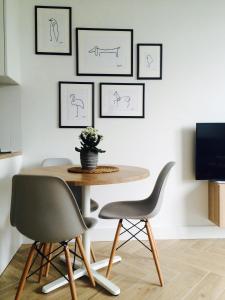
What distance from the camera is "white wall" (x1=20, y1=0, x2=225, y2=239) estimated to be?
2.72 m

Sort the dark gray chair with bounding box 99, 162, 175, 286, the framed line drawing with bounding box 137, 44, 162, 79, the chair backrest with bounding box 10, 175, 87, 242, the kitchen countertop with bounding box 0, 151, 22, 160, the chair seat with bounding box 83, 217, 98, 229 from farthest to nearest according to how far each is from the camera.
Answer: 1. the framed line drawing with bounding box 137, 44, 162, 79
2. the kitchen countertop with bounding box 0, 151, 22, 160
3. the dark gray chair with bounding box 99, 162, 175, 286
4. the chair seat with bounding box 83, 217, 98, 229
5. the chair backrest with bounding box 10, 175, 87, 242

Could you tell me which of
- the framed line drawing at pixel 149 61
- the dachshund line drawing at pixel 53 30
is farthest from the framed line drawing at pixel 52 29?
the framed line drawing at pixel 149 61

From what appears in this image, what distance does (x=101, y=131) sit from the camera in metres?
2.79

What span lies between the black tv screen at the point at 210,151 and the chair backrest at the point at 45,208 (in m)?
1.71

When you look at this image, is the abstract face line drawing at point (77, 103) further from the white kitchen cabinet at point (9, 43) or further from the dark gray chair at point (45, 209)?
the dark gray chair at point (45, 209)

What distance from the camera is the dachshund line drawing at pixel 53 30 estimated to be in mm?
2688

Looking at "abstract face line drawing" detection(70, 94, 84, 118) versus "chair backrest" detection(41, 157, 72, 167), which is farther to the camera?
"abstract face line drawing" detection(70, 94, 84, 118)

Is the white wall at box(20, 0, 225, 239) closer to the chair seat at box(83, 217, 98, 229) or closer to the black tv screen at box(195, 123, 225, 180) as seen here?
the black tv screen at box(195, 123, 225, 180)

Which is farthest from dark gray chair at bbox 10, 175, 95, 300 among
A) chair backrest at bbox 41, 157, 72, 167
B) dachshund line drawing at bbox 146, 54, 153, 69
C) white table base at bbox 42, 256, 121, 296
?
dachshund line drawing at bbox 146, 54, 153, 69

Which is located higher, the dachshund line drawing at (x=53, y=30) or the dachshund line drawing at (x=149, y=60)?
the dachshund line drawing at (x=53, y=30)

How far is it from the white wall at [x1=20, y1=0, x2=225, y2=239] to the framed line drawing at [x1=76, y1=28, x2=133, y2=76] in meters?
0.07

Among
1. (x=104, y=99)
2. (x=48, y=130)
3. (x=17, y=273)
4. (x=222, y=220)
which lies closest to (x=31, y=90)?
(x=48, y=130)


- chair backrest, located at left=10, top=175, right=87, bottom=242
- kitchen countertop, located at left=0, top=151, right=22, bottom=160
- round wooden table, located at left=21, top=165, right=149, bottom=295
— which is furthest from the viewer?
kitchen countertop, located at left=0, top=151, right=22, bottom=160

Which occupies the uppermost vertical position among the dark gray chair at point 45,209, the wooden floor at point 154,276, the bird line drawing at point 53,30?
the bird line drawing at point 53,30
